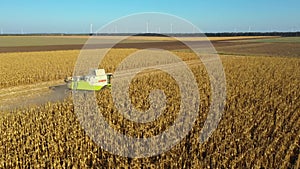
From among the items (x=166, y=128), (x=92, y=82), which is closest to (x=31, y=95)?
(x=92, y=82)

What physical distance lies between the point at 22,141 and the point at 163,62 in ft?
74.6

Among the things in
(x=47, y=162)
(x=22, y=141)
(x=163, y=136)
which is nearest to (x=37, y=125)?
(x=22, y=141)

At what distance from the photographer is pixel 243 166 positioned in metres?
5.44

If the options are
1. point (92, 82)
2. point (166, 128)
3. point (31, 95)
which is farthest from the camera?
point (31, 95)

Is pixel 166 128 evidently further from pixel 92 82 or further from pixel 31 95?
pixel 31 95

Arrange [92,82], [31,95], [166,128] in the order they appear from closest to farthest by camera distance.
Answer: [166,128]
[92,82]
[31,95]

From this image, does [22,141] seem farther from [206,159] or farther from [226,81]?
[226,81]

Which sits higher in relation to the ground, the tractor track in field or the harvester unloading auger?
the harvester unloading auger

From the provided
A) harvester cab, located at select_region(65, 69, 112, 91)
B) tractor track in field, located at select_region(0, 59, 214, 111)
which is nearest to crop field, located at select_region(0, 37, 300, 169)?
tractor track in field, located at select_region(0, 59, 214, 111)

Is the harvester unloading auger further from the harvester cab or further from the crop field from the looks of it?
the crop field

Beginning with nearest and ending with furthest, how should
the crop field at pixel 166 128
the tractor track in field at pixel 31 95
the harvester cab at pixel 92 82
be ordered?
the crop field at pixel 166 128, the tractor track in field at pixel 31 95, the harvester cab at pixel 92 82

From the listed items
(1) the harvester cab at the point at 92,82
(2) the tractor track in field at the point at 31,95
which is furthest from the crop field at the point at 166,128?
(1) the harvester cab at the point at 92,82

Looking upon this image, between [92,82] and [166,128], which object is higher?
[92,82]

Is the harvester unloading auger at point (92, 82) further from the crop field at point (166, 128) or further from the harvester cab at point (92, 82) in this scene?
the crop field at point (166, 128)
